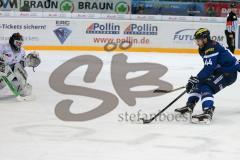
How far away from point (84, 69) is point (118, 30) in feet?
13.4

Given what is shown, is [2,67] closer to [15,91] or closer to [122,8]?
[15,91]

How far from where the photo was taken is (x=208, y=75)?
6.72 m

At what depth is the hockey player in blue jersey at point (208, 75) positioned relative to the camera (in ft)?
21.5

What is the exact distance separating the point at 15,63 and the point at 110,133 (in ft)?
9.08

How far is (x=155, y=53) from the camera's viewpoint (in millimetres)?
15477

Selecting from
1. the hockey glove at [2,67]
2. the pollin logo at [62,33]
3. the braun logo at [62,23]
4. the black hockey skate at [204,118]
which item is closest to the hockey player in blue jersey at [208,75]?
the black hockey skate at [204,118]

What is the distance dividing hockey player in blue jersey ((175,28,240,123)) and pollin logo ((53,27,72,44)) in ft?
29.6

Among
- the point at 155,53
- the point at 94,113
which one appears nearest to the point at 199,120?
the point at 94,113

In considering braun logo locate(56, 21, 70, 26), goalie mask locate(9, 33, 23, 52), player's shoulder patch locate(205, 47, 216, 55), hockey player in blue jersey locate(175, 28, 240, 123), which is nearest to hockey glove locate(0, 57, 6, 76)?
goalie mask locate(9, 33, 23, 52)

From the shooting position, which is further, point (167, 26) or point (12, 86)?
point (167, 26)

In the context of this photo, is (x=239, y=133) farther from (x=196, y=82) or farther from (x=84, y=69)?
(x=84, y=69)

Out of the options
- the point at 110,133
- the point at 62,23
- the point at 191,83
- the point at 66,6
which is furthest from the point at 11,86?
the point at 66,6

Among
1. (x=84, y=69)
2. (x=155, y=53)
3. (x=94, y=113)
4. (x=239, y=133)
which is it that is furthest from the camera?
(x=155, y=53)

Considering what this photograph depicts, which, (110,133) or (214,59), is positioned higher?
(214,59)
